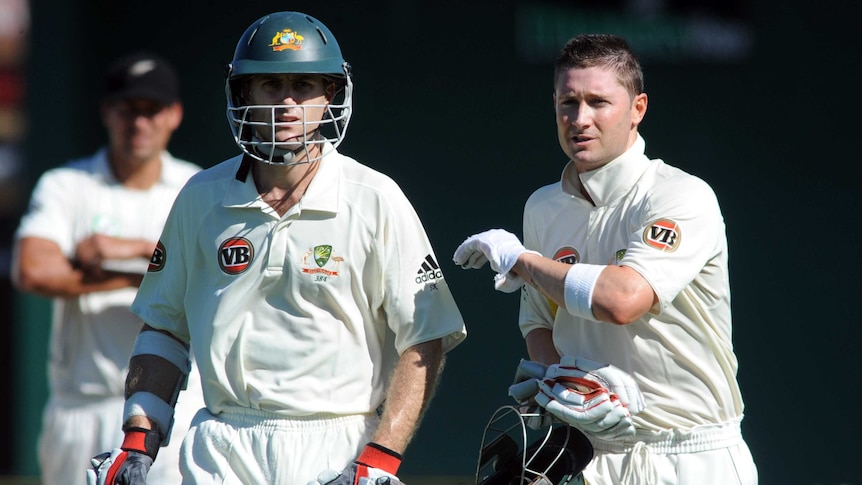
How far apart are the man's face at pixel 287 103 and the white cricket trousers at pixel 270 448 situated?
2.44 feet

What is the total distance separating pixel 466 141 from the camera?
6.68m

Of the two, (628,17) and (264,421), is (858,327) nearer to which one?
(628,17)

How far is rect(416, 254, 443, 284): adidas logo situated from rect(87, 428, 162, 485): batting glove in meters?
0.84

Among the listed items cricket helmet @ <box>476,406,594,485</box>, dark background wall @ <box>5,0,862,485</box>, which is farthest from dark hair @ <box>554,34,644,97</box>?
dark background wall @ <box>5,0,862,485</box>

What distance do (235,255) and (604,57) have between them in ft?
3.68

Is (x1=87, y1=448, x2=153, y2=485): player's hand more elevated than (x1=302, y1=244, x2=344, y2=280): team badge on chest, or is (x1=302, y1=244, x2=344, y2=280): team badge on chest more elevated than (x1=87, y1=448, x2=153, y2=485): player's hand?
(x1=302, y1=244, x2=344, y2=280): team badge on chest

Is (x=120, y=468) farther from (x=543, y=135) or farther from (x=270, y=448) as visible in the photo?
(x=543, y=135)

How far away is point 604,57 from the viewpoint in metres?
3.39

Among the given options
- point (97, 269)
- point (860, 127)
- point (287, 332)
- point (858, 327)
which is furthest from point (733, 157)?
point (287, 332)

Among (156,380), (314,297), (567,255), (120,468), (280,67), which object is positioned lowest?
(120,468)

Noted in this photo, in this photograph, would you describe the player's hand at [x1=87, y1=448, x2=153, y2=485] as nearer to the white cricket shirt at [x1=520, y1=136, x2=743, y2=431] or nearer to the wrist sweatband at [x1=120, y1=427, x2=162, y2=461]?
the wrist sweatband at [x1=120, y1=427, x2=162, y2=461]

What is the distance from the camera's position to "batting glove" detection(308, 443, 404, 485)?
3098mm

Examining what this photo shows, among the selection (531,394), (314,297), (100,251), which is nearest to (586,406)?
(531,394)

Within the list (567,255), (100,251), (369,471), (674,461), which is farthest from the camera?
(100,251)
